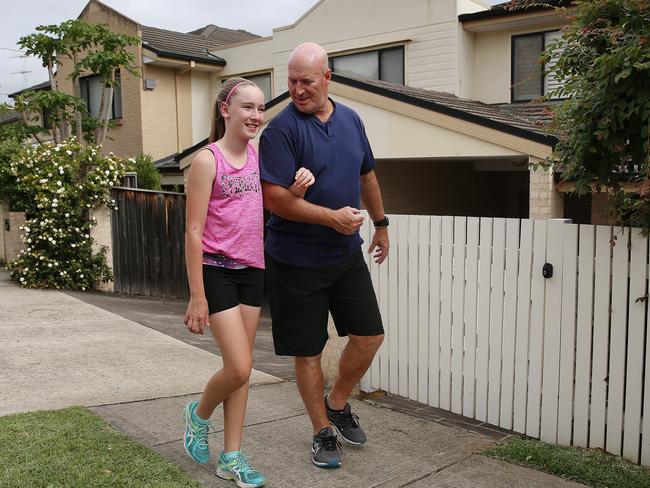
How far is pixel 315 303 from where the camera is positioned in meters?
3.68

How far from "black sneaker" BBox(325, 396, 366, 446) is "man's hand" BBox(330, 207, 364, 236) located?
1198 mm

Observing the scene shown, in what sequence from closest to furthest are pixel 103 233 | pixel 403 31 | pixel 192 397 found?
pixel 192 397, pixel 103 233, pixel 403 31

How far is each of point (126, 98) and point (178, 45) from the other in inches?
81.3

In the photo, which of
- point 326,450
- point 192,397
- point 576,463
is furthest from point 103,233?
point 576,463

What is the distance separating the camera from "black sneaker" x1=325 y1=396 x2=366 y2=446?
12.9 feet

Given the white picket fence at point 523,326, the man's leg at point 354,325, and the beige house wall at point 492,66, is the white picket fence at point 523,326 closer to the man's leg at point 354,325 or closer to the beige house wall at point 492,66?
the man's leg at point 354,325

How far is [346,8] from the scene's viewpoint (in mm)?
15508

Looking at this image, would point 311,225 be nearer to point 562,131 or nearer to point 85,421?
point 562,131

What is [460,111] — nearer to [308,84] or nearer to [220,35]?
[308,84]

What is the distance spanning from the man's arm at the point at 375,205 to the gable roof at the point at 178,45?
47.9 feet

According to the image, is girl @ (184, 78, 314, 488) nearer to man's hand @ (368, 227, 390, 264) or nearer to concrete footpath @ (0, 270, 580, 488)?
concrete footpath @ (0, 270, 580, 488)

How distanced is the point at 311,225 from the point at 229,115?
0.70 metres

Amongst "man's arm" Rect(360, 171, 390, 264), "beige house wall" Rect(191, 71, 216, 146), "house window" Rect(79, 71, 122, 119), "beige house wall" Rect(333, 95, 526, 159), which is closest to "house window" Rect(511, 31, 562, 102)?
"beige house wall" Rect(333, 95, 526, 159)

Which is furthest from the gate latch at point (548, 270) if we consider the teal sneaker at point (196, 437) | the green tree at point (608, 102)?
the teal sneaker at point (196, 437)
